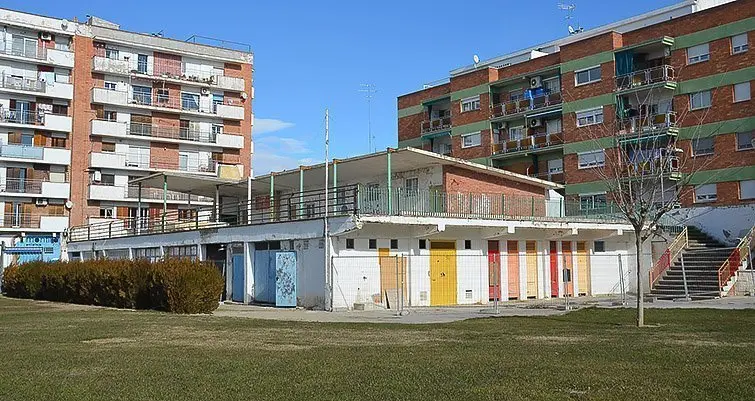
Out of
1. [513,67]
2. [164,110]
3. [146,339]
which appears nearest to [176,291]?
[146,339]

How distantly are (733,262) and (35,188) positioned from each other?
50903 mm

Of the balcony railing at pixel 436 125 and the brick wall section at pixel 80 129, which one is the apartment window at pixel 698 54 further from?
the brick wall section at pixel 80 129

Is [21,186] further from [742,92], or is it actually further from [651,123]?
[742,92]

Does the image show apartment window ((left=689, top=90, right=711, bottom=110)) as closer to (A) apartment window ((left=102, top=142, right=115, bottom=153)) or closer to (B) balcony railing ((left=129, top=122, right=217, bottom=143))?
(B) balcony railing ((left=129, top=122, right=217, bottom=143))

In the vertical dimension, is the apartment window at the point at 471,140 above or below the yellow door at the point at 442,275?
above

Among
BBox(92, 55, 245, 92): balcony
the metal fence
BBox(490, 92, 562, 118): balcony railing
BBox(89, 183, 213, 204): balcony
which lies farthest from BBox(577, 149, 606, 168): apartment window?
BBox(92, 55, 245, 92): balcony

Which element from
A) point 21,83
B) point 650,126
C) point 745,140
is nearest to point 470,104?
point 650,126

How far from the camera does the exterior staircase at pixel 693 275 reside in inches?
1252

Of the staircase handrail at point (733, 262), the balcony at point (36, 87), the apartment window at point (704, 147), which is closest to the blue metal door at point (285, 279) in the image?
the staircase handrail at point (733, 262)

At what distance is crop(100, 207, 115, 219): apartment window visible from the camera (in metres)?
63.2

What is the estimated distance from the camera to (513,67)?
5966 centimetres

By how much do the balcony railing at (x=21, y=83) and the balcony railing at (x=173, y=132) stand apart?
7800 millimetres

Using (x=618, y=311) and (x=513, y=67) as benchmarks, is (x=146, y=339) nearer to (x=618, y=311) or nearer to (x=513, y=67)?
(x=618, y=311)

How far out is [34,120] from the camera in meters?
60.8
